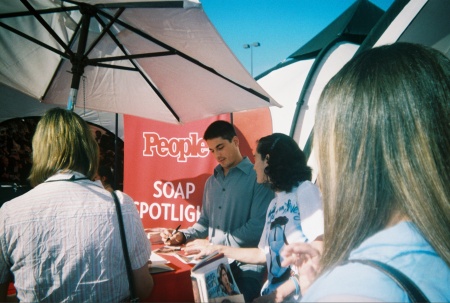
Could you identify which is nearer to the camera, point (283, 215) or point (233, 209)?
point (283, 215)

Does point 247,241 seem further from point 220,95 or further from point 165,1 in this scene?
point 165,1

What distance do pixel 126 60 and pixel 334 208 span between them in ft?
9.79

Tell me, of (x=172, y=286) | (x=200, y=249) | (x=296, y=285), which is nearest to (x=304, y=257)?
(x=296, y=285)

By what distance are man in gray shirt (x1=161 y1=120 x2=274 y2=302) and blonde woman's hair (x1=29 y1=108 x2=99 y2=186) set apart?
1257mm

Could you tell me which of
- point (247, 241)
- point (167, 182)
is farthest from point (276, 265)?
point (167, 182)

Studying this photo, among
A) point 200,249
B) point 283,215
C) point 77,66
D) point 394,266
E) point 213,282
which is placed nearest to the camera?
point 394,266

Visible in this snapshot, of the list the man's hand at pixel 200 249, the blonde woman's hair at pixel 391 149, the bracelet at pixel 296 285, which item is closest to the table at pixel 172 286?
the man's hand at pixel 200 249

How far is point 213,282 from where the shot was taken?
1.34 metres

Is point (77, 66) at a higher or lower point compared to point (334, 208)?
higher

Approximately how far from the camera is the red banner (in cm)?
405

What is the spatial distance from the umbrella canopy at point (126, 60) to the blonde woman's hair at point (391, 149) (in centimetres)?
158

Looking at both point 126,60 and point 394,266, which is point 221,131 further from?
point 394,266

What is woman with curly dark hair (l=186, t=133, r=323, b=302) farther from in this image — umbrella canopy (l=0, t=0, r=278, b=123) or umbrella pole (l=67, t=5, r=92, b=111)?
umbrella pole (l=67, t=5, r=92, b=111)

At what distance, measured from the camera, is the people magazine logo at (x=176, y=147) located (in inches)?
161
